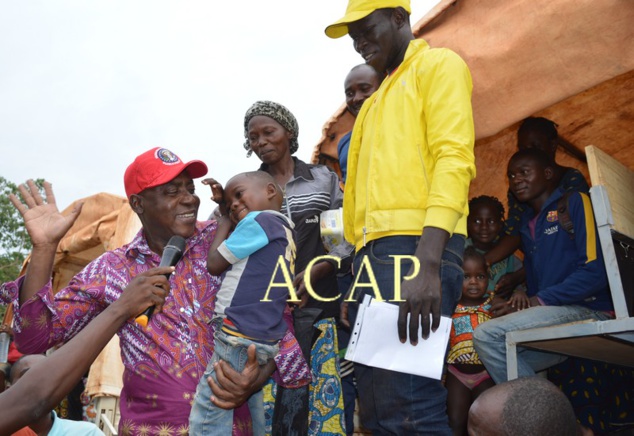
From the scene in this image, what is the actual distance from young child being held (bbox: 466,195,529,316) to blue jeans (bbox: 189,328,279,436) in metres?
2.09

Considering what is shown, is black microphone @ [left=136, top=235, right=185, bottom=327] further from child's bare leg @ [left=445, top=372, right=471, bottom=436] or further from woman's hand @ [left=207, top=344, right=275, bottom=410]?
child's bare leg @ [left=445, top=372, right=471, bottom=436]

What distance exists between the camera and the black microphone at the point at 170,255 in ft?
7.82

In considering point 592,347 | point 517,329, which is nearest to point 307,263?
point 517,329

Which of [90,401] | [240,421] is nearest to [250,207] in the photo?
[240,421]

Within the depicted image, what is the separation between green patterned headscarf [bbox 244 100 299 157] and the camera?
383 cm

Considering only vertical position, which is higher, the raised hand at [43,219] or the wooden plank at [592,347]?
the raised hand at [43,219]

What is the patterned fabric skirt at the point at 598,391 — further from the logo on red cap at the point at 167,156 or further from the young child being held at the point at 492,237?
the logo on red cap at the point at 167,156

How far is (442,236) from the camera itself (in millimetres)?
2068

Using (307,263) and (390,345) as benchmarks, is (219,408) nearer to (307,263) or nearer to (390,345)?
(390,345)

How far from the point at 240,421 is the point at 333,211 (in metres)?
1.24

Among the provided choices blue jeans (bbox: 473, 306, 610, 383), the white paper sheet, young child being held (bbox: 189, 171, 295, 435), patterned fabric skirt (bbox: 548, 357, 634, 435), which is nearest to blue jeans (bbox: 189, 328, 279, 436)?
young child being held (bbox: 189, 171, 295, 435)

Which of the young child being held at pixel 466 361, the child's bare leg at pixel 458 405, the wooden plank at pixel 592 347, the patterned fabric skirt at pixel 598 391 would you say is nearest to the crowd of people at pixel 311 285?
the wooden plank at pixel 592 347

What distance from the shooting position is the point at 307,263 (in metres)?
3.33

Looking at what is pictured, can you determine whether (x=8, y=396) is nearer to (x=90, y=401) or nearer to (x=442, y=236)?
(x=442, y=236)
